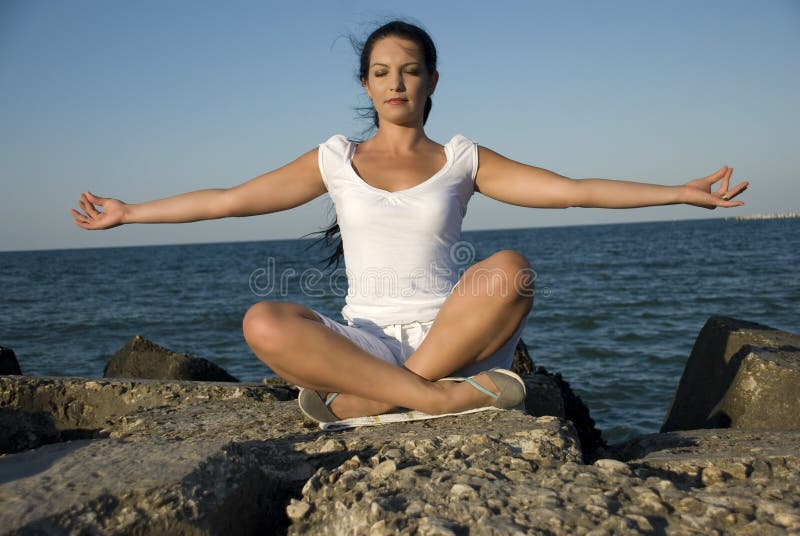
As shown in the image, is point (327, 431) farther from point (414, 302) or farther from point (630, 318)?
point (630, 318)

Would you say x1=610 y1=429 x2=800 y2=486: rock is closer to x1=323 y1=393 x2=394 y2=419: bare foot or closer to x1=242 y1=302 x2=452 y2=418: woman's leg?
x1=242 y1=302 x2=452 y2=418: woman's leg

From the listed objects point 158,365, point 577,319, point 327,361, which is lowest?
point 577,319

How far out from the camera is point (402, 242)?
3227mm

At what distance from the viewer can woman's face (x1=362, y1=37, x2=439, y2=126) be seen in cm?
346

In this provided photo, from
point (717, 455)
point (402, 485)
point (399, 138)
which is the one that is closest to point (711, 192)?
point (717, 455)

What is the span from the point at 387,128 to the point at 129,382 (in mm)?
1952

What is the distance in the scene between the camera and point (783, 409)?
150 inches

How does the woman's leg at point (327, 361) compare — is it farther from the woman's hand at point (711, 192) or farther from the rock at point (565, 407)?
the woman's hand at point (711, 192)

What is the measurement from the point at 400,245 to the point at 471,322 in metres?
0.55

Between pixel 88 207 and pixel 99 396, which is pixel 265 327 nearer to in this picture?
pixel 88 207

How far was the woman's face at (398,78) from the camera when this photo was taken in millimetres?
3463

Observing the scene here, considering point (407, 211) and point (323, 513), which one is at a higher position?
point (407, 211)

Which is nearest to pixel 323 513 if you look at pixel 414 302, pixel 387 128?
pixel 414 302

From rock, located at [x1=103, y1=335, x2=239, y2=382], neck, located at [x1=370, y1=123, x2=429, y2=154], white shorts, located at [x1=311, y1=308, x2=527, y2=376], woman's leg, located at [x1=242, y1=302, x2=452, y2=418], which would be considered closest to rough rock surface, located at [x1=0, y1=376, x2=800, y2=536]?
woman's leg, located at [x1=242, y1=302, x2=452, y2=418]
